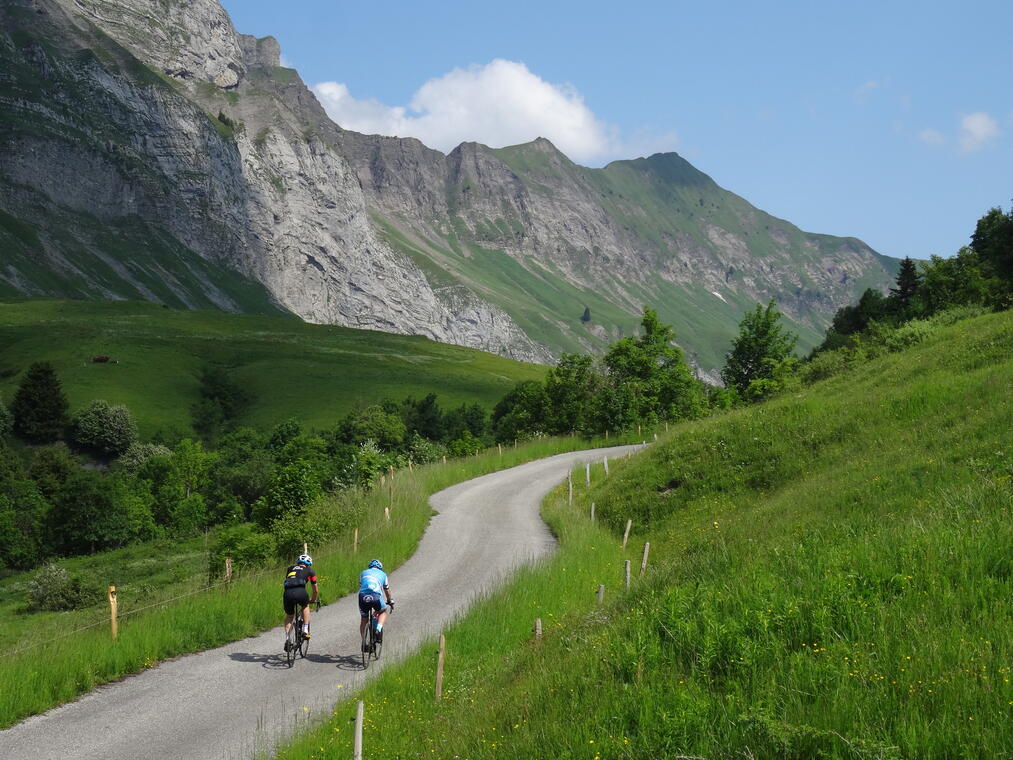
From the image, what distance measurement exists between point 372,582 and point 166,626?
185 inches

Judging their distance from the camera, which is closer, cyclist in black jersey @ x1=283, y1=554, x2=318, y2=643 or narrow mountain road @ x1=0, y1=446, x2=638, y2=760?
narrow mountain road @ x1=0, y1=446, x2=638, y2=760

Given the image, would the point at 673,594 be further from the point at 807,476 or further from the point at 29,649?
the point at 807,476

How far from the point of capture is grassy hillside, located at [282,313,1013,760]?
621cm

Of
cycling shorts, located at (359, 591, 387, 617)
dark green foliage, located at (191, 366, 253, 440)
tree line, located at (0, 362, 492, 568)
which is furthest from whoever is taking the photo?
dark green foliage, located at (191, 366, 253, 440)

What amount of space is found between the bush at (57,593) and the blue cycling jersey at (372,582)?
61395 millimetres

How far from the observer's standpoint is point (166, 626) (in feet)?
52.4

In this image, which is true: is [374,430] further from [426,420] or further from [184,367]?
[184,367]

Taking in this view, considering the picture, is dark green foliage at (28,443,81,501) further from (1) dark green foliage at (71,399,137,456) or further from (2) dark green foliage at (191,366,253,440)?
(2) dark green foliage at (191,366,253,440)

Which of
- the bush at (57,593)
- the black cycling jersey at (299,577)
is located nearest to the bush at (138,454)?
the bush at (57,593)

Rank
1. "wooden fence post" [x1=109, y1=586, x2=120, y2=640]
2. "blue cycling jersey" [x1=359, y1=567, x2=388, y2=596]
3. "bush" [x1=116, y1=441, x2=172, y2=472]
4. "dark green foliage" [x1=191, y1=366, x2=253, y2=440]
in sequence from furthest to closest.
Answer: "dark green foliage" [x1=191, y1=366, x2=253, y2=440] → "bush" [x1=116, y1=441, x2=172, y2=472] → "blue cycling jersey" [x1=359, y1=567, x2=388, y2=596] → "wooden fence post" [x1=109, y1=586, x2=120, y2=640]

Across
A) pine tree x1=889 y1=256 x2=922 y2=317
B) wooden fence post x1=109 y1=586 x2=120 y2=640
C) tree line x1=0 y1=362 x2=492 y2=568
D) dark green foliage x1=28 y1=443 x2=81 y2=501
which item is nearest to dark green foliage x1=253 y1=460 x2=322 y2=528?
tree line x1=0 y1=362 x2=492 y2=568

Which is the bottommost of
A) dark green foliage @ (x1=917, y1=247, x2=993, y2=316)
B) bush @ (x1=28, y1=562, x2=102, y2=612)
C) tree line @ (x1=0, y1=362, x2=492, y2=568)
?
bush @ (x1=28, y1=562, x2=102, y2=612)

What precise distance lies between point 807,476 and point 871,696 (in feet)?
55.8

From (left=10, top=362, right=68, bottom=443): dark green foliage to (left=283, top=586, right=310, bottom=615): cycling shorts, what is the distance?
123m
